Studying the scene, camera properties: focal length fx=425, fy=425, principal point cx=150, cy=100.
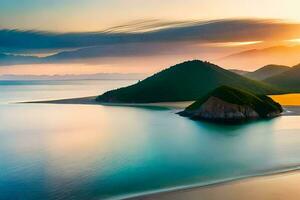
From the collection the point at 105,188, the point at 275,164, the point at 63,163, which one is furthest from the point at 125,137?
the point at 105,188

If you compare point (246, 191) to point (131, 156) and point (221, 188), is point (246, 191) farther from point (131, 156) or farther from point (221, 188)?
point (131, 156)

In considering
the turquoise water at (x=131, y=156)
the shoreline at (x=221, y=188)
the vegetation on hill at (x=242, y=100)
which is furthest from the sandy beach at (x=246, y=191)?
the vegetation on hill at (x=242, y=100)

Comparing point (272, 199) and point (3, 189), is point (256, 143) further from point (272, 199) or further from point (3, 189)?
point (3, 189)

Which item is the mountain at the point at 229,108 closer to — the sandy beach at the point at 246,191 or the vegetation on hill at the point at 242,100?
the vegetation on hill at the point at 242,100

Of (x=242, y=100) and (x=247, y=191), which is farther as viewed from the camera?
(x=242, y=100)

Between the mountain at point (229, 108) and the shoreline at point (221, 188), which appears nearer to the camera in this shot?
the shoreline at point (221, 188)

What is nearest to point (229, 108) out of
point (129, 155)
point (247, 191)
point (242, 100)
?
point (242, 100)
